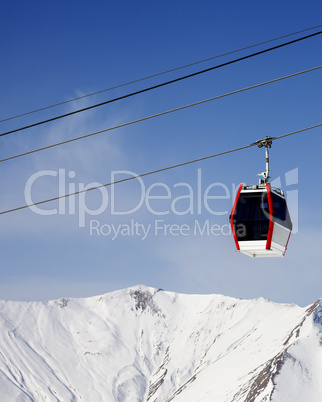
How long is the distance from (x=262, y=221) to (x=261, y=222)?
49 mm

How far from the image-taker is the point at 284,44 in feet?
62.9

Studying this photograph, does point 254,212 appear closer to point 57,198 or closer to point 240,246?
point 240,246

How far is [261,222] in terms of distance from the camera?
22.9 meters

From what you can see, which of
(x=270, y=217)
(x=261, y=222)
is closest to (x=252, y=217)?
(x=261, y=222)

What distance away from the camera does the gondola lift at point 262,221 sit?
890 inches

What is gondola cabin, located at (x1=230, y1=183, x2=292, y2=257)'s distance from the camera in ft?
74.2

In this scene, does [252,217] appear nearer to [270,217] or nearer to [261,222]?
[261,222]

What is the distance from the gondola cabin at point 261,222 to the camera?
2261 centimetres

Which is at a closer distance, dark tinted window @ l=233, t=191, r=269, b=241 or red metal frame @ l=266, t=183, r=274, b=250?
red metal frame @ l=266, t=183, r=274, b=250

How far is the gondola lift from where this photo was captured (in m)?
22.6

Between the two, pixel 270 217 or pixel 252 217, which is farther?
pixel 252 217

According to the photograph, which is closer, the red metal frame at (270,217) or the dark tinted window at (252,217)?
the red metal frame at (270,217)

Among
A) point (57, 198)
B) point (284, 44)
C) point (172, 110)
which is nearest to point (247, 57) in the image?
point (284, 44)

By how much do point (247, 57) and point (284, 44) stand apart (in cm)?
109
